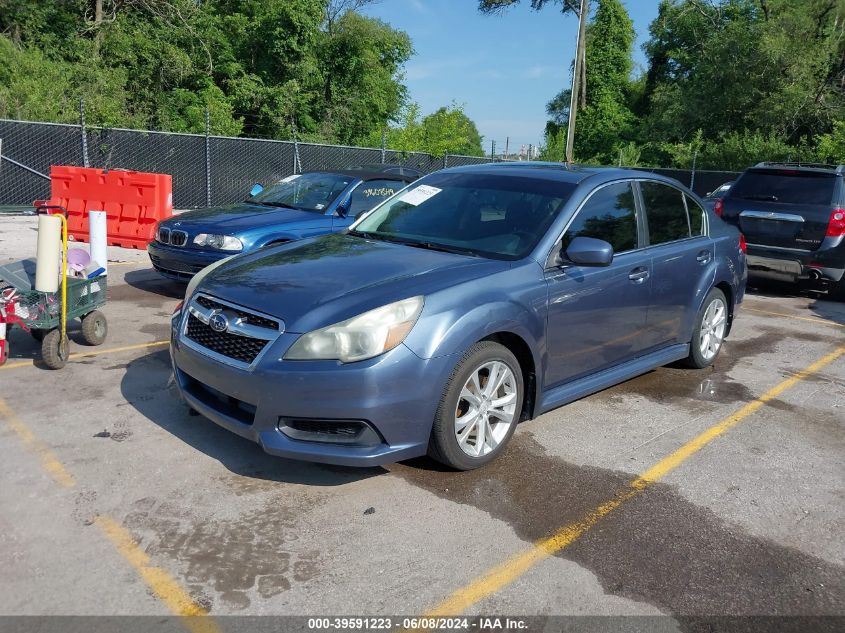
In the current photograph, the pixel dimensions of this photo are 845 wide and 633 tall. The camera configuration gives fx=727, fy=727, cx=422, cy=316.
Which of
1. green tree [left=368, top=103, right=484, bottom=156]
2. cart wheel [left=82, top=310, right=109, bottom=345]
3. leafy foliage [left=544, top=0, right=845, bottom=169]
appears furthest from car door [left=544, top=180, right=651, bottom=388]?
leafy foliage [left=544, top=0, right=845, bottom=169]

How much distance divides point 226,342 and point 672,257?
336cm

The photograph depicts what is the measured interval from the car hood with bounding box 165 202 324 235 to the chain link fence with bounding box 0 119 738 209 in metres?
8.54

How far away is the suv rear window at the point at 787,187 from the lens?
31.2 ft

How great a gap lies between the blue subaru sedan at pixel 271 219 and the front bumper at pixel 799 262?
484cm

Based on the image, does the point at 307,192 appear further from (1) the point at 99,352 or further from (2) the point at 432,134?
(2) the point at 432,134

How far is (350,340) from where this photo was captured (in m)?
3.56

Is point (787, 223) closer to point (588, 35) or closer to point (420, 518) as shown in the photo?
point (420, 518)

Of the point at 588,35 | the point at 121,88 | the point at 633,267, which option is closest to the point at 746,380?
the point at 633,267

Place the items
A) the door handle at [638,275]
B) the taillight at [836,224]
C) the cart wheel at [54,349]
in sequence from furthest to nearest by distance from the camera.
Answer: the taillight at [836,224]
the cart wheel at [54,349]
the door handle at [638,275]

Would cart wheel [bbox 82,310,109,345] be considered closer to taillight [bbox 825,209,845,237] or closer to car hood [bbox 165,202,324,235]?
car hood [bbox 165,202,324,235]

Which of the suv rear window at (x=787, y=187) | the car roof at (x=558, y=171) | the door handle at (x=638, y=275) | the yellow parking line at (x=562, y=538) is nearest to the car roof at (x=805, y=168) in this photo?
the suv rear window at (x=787, y=187)

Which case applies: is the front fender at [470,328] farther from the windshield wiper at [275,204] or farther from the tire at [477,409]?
the windshield wiper at [275,204]

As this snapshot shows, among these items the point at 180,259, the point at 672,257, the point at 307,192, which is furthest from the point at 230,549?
→ the point at 307,192

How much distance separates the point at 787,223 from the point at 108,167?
1428cm
